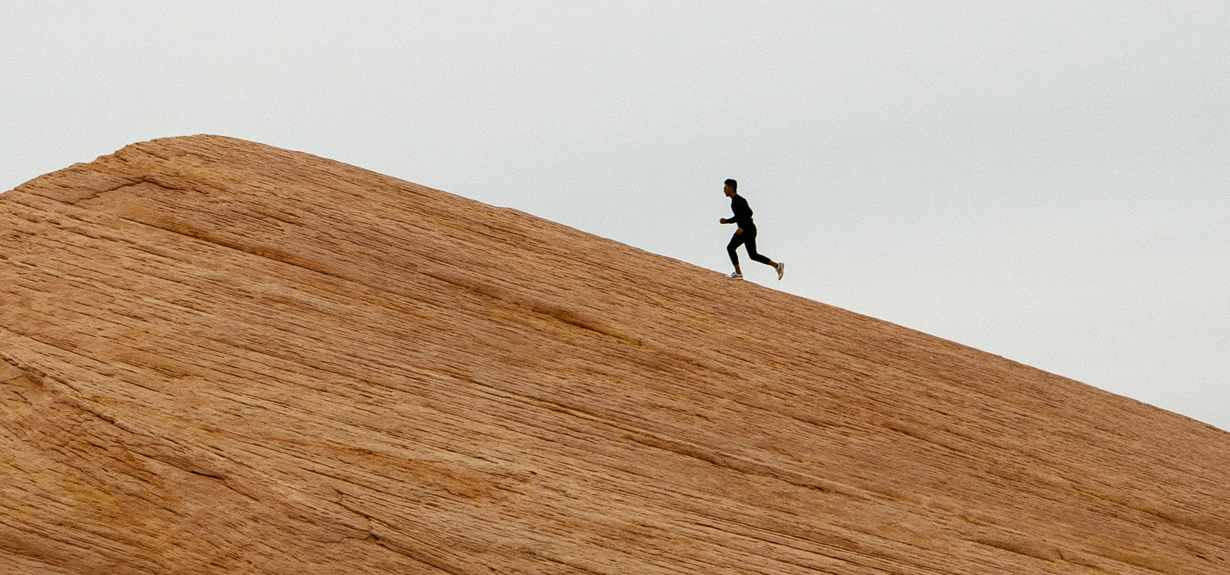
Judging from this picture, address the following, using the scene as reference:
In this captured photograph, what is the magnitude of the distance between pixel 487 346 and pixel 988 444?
6733mm

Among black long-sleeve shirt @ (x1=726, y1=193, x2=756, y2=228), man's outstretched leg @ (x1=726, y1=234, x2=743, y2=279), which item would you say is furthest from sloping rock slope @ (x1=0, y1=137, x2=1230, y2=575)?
black long-sleeve shirt @ (x1=726, y1=193, x2=756, y2=228)

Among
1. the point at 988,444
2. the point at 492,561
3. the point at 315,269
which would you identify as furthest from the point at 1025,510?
the point at 315,269

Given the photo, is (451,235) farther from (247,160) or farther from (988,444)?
(988,444)

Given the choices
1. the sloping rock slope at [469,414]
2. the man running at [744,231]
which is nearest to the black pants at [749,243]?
the man running at [744,231]

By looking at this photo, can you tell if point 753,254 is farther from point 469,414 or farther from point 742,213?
point 469,414

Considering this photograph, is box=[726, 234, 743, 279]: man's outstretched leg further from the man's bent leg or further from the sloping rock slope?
the sloping rock slope

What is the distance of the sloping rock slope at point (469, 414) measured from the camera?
30.6 ft

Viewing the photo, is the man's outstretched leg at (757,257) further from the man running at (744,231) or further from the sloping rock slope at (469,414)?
the sloping rock slope at (469,414)

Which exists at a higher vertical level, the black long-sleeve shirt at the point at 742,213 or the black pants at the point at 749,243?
the black long-sleeve shirt at the point at 742,213

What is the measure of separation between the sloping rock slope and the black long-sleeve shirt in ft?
6.70

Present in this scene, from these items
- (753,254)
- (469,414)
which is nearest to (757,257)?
(753,254)

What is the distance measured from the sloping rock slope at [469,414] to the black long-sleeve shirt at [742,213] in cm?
204

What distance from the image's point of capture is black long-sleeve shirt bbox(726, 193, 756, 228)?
54.0 ft

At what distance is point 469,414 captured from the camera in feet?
34.5
